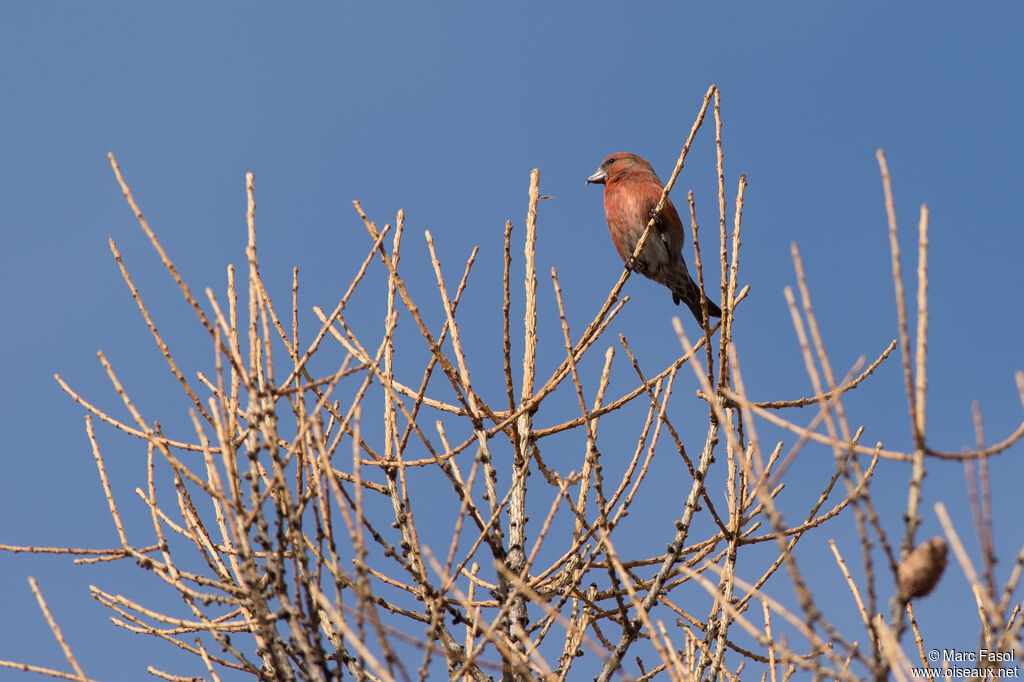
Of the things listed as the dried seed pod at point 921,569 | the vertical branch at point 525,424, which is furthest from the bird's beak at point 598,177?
the dried seed pod at point 921,569

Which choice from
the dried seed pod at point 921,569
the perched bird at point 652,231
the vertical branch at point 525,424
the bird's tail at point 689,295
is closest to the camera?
the dried seed pod at point 921,569

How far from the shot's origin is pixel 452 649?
318cm

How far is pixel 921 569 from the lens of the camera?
1701 mm

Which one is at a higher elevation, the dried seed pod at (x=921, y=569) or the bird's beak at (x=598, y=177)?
the bird's beak at (x=598, y=177)

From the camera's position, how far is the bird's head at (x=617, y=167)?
7.25 m

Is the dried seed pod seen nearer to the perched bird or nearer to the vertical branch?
the vertical branch

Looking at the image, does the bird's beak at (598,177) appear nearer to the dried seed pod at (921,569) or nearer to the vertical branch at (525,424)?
the vertical branch at (525,424)

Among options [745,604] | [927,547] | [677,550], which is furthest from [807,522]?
[927,547]

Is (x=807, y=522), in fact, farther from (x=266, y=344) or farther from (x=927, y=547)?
(x=266, y=344)

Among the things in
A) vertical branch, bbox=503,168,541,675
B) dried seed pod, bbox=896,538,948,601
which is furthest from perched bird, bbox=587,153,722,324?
dried seed pod, bbox=896,538,948,601

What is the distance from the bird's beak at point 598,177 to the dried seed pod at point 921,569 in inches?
230

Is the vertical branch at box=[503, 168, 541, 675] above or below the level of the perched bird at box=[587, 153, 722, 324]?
below

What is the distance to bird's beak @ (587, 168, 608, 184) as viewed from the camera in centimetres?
738

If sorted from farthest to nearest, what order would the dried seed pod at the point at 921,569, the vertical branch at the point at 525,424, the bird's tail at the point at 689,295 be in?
the bird's tail at the point at 689,295 → the vertical branch at the point at 525,424 → the dried seed pod at the point at 921,569
